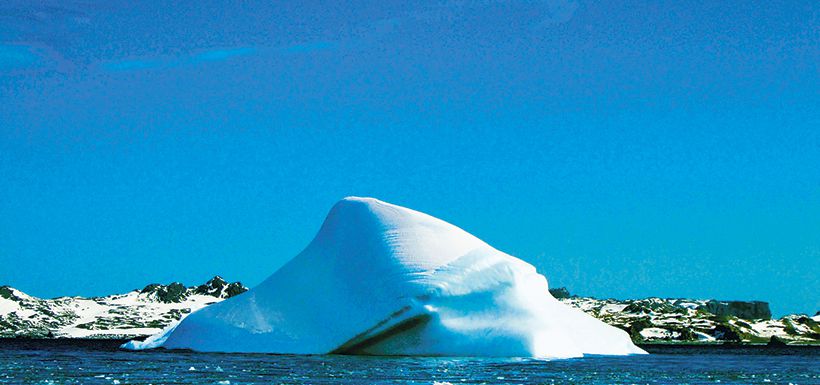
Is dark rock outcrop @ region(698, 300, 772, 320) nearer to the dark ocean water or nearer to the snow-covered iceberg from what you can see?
the snow-covered iceberg

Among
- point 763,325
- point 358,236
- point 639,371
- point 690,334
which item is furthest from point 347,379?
point 763,325

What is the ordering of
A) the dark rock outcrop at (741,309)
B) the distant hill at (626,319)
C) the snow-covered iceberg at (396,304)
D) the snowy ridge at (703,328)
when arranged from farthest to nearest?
the dark rock outcrop at (741,309) < the distant hill at (626,319) < the snowy ridge at (703,328) < the snow-covered iceberg at (396,304)

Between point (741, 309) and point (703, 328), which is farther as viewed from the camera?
point (741, 309)

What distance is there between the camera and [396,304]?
32750mm

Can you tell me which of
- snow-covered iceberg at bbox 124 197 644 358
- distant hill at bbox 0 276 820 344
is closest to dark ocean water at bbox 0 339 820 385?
snow-covered iceberg at bbox 124 197 644 358

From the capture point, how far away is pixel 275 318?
118 ft

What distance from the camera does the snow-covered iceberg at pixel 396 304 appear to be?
33.2 meters

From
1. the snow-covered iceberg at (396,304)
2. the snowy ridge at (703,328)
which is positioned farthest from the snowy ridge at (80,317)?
the snow-covered iceberg at (396,304)

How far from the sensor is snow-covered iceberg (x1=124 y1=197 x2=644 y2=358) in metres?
33.2

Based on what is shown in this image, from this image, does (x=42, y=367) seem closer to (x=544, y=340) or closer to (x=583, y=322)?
(x=544, y=340)

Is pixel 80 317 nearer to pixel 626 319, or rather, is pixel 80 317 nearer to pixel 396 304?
pixel 626 319

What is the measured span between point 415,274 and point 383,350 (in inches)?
130

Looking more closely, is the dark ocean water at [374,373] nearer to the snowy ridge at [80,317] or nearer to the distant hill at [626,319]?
the distant hill at [626,319]

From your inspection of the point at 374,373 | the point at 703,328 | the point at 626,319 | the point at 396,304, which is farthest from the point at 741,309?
the point at 374,373
